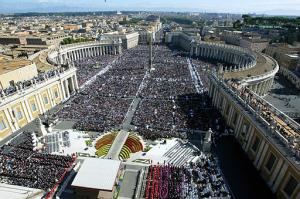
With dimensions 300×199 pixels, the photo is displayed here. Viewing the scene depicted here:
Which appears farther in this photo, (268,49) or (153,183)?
(268,49)

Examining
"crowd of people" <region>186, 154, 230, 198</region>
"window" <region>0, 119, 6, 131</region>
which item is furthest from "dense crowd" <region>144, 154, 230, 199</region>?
"window" <region>0, 119, 6, 131</region>

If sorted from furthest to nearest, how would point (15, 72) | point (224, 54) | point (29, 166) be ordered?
1. point (224, 54)
2. point (15, 72)
3. point (29, 166)

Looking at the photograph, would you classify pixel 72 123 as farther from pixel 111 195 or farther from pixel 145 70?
pixel 145 70

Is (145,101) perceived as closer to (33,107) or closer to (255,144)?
(33,107)

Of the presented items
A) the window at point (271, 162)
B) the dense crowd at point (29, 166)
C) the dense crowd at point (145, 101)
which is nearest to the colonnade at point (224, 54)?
the dense crowd at point (145, 101)

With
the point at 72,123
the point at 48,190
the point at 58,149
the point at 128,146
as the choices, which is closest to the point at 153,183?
the point at 128,146

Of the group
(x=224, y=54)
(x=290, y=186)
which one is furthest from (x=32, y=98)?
(x=224, y=54)
